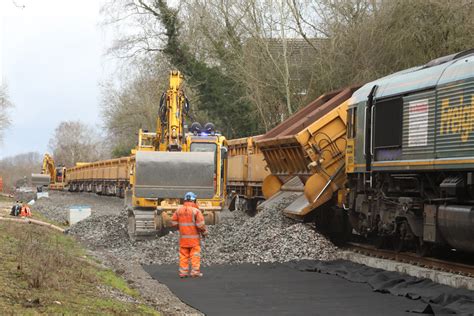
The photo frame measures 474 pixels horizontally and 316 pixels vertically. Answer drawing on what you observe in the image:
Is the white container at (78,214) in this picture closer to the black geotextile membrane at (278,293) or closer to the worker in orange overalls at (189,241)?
the black geotextile membrane at (278,293)

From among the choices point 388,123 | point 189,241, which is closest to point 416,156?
point 388,123

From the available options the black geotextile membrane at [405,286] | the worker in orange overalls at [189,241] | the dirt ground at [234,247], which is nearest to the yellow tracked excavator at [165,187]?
the dirt ground at [234,247]

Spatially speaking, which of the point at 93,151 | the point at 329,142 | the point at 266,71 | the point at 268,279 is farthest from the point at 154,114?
the point at 93,151

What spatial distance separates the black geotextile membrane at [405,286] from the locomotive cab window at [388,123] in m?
2.33

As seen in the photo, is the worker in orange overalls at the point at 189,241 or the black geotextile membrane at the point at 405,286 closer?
the black geotextile membrane at the point at 405,286

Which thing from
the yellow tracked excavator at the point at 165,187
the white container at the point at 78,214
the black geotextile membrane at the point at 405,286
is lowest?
the black geotextile membrane at the point at 405,286

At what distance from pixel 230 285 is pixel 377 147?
4215 mm

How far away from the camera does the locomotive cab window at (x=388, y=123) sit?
1282 centimetres

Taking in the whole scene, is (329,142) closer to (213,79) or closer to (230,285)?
(230,285)

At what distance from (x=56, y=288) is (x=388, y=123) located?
22.9 ft

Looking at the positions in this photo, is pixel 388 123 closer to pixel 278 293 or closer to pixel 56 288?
pixel 278 293

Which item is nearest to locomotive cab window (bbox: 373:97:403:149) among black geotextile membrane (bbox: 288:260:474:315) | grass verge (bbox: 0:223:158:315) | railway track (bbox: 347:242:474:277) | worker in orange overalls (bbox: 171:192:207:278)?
railway track (bbox: 347:242:474:277)

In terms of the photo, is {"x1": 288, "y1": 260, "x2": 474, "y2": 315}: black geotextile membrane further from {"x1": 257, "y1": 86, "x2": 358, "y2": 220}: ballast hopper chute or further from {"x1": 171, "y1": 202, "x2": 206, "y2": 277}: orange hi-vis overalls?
{"x1": 257, "y1": 86, "x2": 358, "y2": 220}: ballast hopper chute

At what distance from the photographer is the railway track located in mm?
10938
